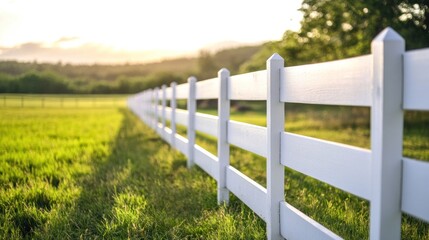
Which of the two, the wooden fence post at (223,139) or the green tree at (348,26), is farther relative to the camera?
the green tree at (348,26)

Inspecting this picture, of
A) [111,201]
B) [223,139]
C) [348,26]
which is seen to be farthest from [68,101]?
[223,139]

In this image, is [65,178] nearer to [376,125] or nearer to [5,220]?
[5,220]

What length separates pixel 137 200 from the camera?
4.32m

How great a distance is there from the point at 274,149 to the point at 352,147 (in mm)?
956

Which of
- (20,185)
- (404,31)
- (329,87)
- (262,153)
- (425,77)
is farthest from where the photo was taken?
(404,31)

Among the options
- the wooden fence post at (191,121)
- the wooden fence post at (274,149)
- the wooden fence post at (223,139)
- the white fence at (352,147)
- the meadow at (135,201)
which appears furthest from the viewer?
the wooden fence post at (191,121)

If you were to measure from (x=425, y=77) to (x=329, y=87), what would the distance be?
733 mm

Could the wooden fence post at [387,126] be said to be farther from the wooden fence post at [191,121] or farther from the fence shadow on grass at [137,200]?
the wooden fence post at [191,121]

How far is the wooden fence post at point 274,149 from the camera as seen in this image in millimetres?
3156

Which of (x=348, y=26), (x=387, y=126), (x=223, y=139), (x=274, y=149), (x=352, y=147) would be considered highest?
(x=348, y=26)

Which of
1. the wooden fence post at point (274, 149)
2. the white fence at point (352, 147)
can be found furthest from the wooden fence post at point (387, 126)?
the wooden fence post at point (274, 149)

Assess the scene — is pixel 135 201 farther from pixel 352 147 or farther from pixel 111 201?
pixel 352 147

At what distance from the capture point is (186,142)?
23.3 ft

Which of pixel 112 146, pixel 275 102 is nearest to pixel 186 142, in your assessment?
pixel 112 146
